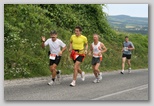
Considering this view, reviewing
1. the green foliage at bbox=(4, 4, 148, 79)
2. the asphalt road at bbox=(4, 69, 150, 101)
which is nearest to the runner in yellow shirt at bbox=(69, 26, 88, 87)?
the asphalt road at bbox=(4, 69, 150, 101)

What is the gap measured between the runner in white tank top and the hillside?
0.51m

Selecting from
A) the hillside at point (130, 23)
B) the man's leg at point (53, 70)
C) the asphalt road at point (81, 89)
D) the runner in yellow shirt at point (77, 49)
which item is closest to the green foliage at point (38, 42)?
the hillside at point (130, 23)

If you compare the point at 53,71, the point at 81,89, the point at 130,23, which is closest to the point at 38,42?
the point at 53,71

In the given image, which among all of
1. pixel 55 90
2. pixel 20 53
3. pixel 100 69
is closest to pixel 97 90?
pixel 55 90

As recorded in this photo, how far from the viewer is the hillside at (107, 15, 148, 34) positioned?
8264 mm

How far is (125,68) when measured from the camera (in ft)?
32.2

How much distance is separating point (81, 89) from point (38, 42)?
199 centimetres

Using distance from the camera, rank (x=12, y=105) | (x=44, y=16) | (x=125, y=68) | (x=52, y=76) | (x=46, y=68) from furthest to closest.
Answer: (x=44, y=16) → (x=125, y=68) → (x=46, y=68) → (x=52, y=76) → (x=12, y=105)

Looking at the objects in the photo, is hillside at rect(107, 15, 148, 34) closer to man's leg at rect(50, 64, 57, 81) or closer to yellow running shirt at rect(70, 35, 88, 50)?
yellow running shirt at rect(70, 35, 88, 50)

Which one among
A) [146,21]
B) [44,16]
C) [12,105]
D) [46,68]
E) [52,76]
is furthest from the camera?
[44,16]

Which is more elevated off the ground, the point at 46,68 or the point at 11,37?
the point at 11,37

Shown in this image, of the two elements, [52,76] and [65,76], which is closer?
Result: [52,76]

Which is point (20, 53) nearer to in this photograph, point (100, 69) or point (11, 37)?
point (11, 37)

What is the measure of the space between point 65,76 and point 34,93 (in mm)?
1490
